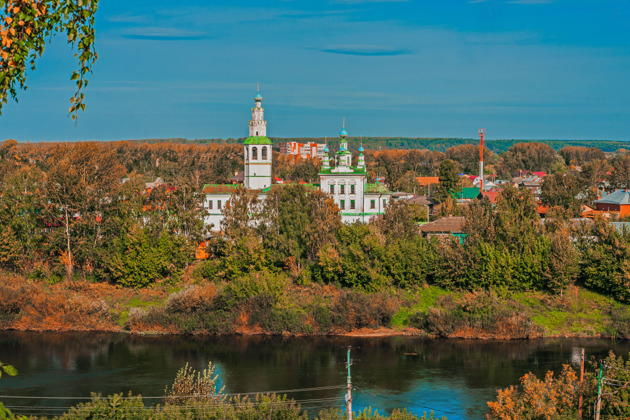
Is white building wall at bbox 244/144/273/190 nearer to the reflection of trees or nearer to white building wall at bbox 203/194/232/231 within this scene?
white building wall at bbox 203/194/232/231

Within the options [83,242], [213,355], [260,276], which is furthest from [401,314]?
[83,242]

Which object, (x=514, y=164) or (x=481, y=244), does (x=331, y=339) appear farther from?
(x=514, y=164)

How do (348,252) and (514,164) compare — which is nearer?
(348,252)

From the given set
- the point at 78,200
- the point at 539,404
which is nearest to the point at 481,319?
the point at 539,404

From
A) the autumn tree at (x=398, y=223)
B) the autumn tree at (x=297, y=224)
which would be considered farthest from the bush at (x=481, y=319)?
the autumn tree at (x=297, y=224)

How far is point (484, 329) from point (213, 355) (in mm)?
11820

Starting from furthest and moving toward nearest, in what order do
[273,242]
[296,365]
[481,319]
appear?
[273,242]
[481,319]
[296,365]

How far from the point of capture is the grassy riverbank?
3005 cm

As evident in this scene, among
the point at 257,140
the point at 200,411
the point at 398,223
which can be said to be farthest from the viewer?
the point at 257,140

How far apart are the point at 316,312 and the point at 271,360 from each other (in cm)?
482

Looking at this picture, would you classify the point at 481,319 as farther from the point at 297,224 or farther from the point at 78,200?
the point at 78,200

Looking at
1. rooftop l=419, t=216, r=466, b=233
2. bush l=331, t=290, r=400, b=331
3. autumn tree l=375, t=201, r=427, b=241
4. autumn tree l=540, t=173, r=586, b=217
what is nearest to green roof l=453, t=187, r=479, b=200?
autumn tree l=540, t=173, r=586, b=217

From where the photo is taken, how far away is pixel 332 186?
45188mm

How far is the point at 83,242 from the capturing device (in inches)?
1350
